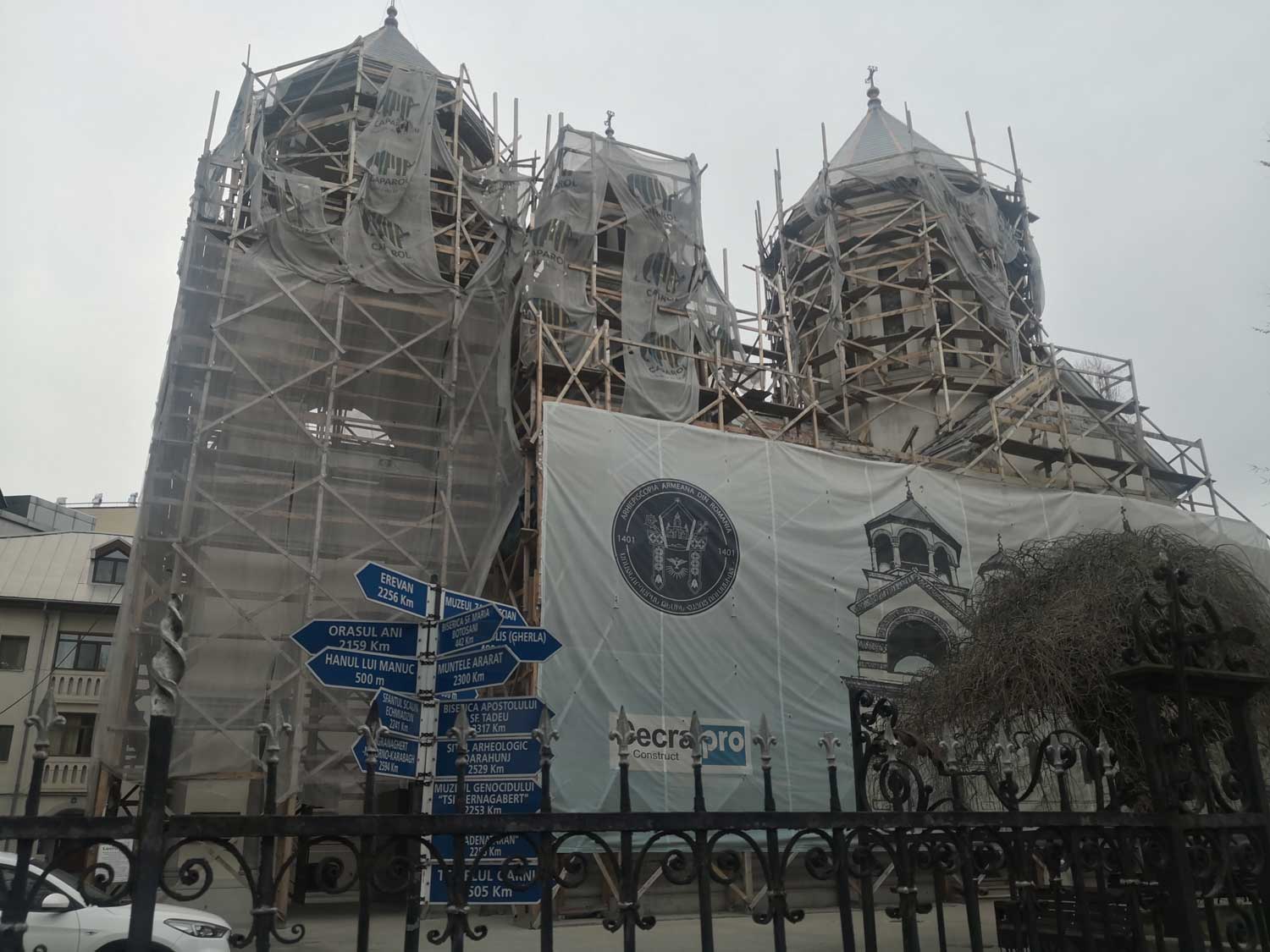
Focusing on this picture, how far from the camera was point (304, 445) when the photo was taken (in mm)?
15156

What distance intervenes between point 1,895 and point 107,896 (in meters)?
0.30

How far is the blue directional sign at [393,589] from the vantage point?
19.4ft

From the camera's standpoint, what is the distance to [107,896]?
10.2ft

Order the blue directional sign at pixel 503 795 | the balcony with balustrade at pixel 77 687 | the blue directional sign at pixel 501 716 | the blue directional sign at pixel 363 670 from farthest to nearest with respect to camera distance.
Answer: the balcony with balustrade at pixel 77 687 < the blue directional sign at pixel 501 716 < the blue directional sign at pixel 503 795 < the blue directional sign at pixel 363 670

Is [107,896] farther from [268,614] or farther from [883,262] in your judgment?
[883,262]

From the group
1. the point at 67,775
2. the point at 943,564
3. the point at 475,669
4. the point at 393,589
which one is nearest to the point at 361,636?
the point at 393,589

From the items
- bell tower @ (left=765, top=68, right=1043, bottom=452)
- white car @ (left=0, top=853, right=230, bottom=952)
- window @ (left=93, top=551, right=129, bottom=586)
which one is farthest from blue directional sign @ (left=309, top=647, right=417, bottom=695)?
window @ (left=93, top=551, right=129, bottom=586)

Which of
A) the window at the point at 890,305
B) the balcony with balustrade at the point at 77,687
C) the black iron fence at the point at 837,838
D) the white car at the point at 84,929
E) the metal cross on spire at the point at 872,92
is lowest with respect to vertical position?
the white car at the point at 84,929

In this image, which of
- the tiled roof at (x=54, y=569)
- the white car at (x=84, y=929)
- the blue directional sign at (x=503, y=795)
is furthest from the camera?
the tiled roof at (x=54, y=569)

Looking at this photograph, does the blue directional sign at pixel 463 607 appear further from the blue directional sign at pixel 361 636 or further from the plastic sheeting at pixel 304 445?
the plastic sheeting at pixel 304 445

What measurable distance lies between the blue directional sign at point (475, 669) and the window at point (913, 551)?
13280 millimetres

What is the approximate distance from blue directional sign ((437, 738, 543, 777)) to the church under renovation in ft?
23.3

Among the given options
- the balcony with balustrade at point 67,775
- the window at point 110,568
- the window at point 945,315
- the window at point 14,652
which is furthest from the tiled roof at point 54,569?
the window at point 945,315

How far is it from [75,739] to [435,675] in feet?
87.9
